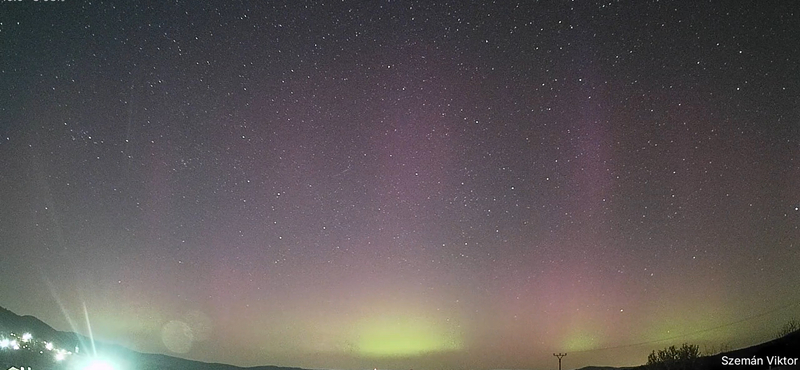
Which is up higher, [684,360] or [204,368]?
[684,360]

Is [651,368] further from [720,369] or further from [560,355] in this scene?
[560,355]

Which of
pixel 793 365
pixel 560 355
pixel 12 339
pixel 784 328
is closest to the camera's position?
pixel 793 365

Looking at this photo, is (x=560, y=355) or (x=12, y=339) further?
(x=560, y=355)

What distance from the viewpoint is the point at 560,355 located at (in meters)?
69.9

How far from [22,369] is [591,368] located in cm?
13987

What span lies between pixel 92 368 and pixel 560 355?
2057 inches

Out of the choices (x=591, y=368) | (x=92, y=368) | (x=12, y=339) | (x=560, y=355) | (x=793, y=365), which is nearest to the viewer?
(x=793, y=365)

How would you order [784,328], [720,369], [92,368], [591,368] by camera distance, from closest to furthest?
[92,368]
[720,369]
[784,328]
[591,368]

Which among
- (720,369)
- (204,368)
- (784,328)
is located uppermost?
(784,328)

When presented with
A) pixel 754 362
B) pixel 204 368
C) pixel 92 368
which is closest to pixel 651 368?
pixel 754 362

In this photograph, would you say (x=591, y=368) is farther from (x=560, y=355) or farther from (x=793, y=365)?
(x=793, y=365)

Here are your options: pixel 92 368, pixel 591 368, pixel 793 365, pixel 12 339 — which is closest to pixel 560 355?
pixel 793 365

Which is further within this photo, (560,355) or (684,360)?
(560,355)

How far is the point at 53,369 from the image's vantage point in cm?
4819
